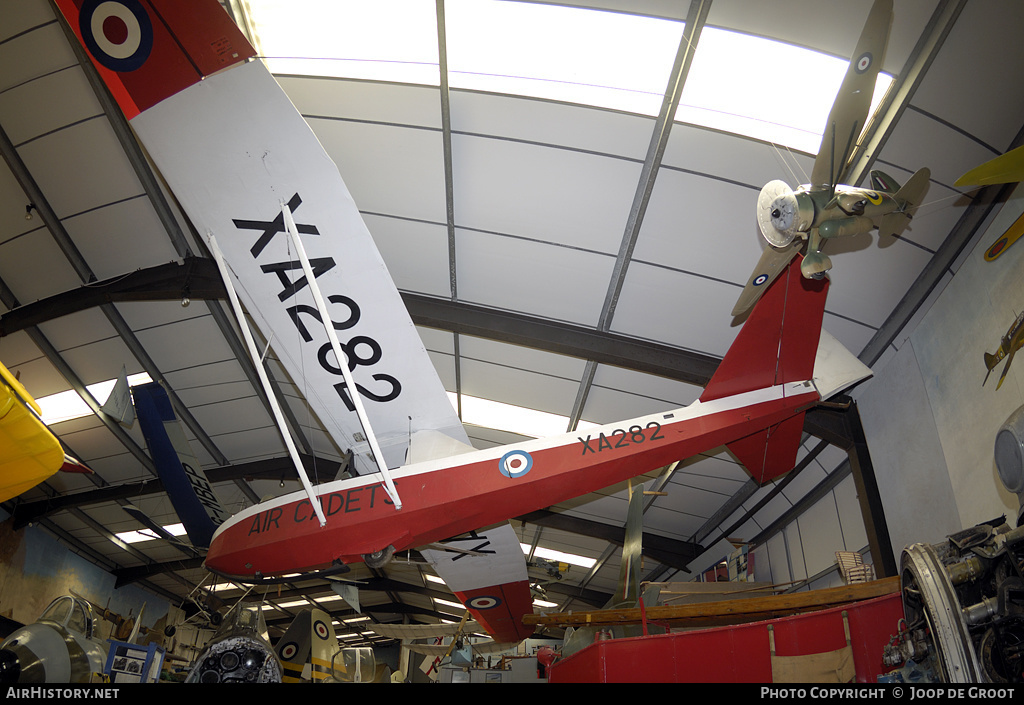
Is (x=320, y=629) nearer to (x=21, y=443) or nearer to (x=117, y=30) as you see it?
(x=21, y=443)

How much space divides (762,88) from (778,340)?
2.69m

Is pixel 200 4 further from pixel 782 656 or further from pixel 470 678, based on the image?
pixel 470 678

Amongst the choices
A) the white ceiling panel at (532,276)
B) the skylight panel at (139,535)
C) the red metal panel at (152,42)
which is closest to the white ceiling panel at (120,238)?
the red metal panel at (152,42)

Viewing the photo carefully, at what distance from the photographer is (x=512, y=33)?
619cm

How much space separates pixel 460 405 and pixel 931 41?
8887 mm

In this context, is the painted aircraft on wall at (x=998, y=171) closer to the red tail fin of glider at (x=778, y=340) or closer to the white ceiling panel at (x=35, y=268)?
the red tail fin of glider at (x=778, y=340)

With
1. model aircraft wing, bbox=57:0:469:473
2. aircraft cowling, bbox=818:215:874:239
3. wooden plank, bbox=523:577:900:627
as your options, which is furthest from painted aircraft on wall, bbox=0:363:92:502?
aircraft cowling, bbox=818:215:874:239

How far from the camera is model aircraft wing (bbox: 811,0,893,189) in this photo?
4.09 meters

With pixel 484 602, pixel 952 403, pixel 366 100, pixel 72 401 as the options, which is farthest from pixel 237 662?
pixel 72 401

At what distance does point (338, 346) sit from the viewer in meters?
5.78

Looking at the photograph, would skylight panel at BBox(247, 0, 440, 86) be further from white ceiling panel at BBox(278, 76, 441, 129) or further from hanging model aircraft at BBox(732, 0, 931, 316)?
hanging model aircraft at BBox(732, 0, 931, 316)

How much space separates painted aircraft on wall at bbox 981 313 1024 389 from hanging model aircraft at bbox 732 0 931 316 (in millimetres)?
1704
